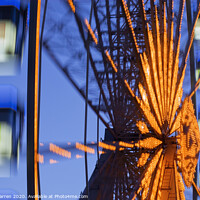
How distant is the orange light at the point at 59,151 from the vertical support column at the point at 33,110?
1.29 metres

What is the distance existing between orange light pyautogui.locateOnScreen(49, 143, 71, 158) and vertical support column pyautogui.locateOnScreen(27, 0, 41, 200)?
1.29 meters

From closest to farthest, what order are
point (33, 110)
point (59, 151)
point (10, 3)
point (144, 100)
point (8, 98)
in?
point (8, 98) < point (10, 3) < point (33, 110) < point (59, 151) < point (144, 100)

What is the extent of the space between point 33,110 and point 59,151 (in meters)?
2.08

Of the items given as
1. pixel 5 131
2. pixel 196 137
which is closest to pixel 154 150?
pixel 196 137

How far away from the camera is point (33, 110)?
4.00 metres

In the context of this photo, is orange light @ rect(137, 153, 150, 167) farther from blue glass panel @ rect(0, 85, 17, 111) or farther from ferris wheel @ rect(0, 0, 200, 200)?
blue glass panel @ rect(0, 85, 17, 111)

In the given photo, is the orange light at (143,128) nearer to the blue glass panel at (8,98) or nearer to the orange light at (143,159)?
the orange light at (143,159)

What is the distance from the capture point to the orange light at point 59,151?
5.45 meters

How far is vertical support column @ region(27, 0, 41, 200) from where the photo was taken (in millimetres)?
3942

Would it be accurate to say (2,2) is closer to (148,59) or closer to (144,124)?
(148,59)

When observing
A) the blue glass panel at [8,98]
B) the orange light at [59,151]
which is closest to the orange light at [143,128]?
the orange light at [59,151]

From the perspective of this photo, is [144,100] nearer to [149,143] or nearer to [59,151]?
[149,143]

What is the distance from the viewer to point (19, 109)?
3588mm

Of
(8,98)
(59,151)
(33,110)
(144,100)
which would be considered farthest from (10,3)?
(144,100)
